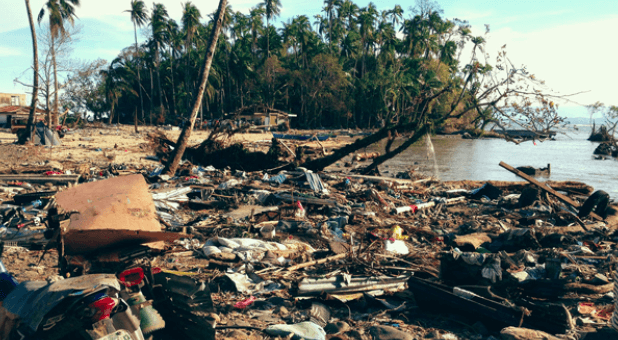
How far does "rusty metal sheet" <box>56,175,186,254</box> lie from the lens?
116 inches

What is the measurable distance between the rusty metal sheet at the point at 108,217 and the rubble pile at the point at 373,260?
1.8 inches

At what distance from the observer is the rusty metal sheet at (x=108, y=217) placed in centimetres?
294

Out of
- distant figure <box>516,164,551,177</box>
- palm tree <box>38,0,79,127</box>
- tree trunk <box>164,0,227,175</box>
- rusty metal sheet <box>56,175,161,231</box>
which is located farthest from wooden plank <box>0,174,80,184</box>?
distant figure <box>516,164,551,177</box>

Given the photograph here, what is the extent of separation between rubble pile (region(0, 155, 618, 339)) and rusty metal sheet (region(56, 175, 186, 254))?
45 millimetres

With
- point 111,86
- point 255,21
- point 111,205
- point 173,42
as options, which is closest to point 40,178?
point 111,205

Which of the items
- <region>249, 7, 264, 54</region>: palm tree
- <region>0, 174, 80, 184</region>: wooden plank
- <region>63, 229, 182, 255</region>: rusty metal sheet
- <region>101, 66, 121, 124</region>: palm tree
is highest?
<region>249, 7, 264, 54</region>: palm tree

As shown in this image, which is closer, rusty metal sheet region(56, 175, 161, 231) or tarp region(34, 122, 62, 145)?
rusty metal sheet region(56, 175, 161, 231)

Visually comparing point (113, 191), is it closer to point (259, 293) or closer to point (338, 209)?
point (259, 293)

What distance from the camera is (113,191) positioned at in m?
3.33

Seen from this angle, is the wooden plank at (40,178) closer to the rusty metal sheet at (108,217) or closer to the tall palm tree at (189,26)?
the rusty metal sheet at (108,217)

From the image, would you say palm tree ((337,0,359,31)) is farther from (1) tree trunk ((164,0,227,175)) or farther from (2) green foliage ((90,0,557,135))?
(1) tree trunk ((164,0,227,175))

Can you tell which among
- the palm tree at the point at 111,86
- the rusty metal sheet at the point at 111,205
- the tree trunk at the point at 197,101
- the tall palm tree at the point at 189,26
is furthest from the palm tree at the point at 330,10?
the rusty metal sheet at the point at 111,205

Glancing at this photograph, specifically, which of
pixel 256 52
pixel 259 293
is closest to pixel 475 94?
pixel 259 293

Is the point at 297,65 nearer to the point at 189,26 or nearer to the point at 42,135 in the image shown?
the point at 189,26
